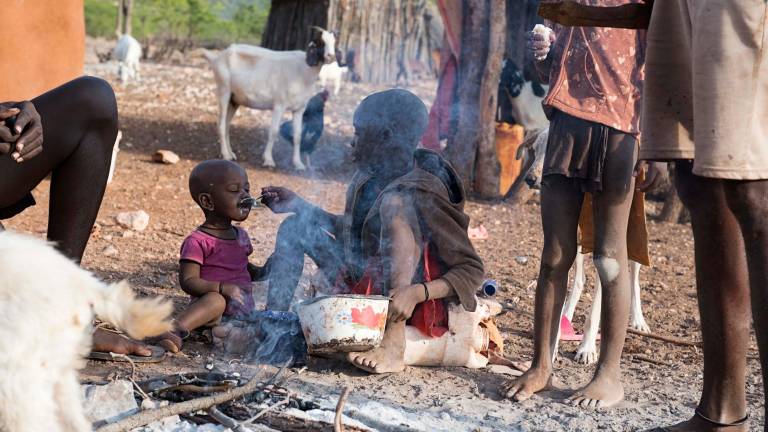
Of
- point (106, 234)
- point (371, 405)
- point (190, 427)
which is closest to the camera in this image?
point (190, 427)

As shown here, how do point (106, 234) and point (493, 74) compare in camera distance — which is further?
point (493, 74)

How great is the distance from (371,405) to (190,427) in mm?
711

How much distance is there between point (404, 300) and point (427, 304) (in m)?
0.23

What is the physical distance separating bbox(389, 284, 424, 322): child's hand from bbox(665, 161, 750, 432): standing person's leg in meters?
1.18

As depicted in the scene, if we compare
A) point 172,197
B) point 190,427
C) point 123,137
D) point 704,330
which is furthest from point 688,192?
point 123,137

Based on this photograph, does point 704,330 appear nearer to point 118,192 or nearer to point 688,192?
point 688,192

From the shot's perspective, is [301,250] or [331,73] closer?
[301,250]

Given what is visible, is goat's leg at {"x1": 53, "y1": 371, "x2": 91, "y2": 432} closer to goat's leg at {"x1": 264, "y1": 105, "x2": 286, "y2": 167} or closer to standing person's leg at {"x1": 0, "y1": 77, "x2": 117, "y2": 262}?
standing person's leg at {"x1": 0, "y1": 77, "x2": 117, "y2": 262}

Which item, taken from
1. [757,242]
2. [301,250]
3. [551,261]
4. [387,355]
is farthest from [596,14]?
[301,250]

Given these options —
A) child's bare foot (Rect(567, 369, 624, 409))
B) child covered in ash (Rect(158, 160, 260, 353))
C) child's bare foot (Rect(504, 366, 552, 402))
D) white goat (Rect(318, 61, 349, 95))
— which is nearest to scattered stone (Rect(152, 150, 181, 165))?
white goat (Rect(318, 61, 349, 95))

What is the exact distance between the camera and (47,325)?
2.10 meters

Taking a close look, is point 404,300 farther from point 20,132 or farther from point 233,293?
point 20,132

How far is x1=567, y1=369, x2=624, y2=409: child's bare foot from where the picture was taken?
3.44 metres

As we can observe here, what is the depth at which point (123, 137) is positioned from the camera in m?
10.3
